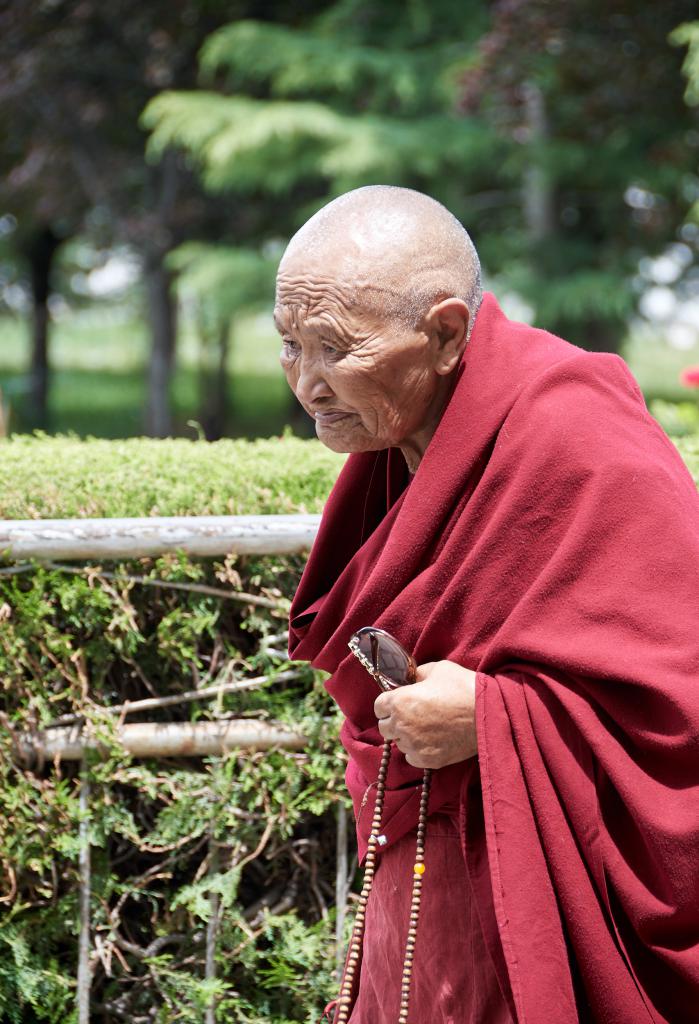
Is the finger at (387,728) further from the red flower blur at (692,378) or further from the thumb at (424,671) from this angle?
the red flower blur at (692,378)

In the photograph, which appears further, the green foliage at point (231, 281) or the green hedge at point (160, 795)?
the green foliage at point (231, 281)

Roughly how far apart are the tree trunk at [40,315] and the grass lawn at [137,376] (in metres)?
0.41

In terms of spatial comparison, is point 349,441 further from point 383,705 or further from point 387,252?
point 383,705

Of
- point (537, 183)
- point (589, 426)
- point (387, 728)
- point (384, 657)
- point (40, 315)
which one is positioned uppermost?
point (589, 426)

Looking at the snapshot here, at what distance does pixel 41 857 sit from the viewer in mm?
2938

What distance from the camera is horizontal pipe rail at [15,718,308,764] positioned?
293 cm

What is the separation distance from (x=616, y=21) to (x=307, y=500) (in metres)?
13.1

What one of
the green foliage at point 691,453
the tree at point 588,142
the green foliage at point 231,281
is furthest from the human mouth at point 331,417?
the green foliage at point 231,281

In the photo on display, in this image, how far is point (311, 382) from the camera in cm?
187

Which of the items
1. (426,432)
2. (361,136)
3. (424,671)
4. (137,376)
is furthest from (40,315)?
(424,671)

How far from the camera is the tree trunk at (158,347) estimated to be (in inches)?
733

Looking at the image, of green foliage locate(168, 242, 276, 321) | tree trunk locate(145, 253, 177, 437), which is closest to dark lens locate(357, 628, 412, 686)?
green foliage locate(168, 242, 276, 321)

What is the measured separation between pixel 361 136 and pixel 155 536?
1297cm

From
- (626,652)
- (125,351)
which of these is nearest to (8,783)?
(626,652)
